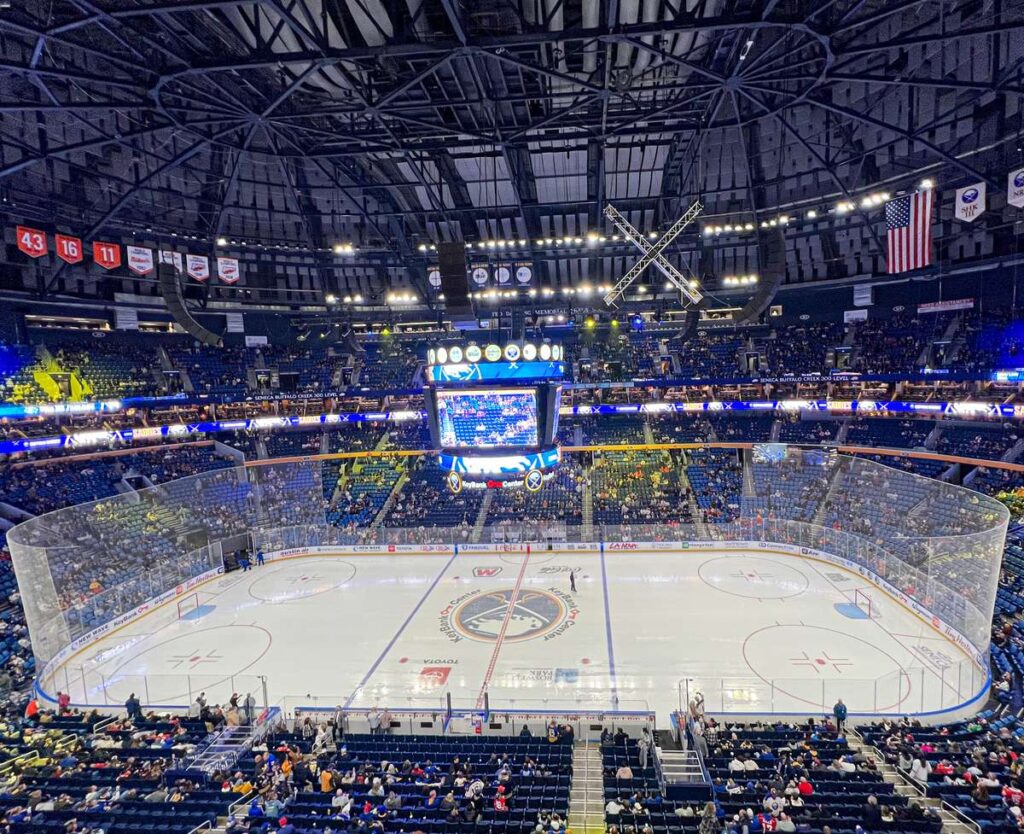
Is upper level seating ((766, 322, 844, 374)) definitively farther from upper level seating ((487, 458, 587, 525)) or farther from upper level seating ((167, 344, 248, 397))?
upper level seating ((167, 344, 248, 397))

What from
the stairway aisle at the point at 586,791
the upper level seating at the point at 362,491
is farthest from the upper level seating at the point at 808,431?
the stairway aisle at the point at 586,791

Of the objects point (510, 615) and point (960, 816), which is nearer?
point (960, 816)

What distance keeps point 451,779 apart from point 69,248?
84.9ft

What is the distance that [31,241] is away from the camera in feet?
73.3

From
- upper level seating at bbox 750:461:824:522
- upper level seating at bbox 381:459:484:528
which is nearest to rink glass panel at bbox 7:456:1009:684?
upper level seating at bbox 750:461:824:522

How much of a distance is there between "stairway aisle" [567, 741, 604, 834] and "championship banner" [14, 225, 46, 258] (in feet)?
89.4

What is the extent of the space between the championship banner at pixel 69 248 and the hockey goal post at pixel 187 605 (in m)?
16.0

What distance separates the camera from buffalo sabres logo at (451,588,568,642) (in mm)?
21406

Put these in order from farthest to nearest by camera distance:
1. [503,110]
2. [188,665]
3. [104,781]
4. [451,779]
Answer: [503,110], [188,665], [104,781], [451,779]

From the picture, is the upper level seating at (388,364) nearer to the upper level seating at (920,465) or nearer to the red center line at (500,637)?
the red center line at (500,637)

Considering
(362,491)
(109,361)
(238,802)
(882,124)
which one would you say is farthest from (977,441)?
(109,361)

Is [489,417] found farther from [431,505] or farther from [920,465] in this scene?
[920,465]

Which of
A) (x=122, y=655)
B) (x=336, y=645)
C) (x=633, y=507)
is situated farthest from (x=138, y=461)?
(x=633, y=507)

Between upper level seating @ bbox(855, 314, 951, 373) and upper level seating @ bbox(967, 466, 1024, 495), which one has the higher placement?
upper level seating @ bbox(855, 314, 951, 373)
